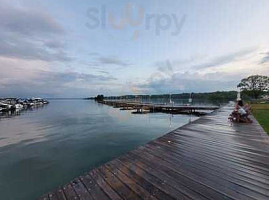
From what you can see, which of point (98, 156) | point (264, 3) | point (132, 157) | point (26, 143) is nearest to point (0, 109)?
point (26, 143)

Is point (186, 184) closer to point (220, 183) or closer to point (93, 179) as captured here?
point (220, 183)

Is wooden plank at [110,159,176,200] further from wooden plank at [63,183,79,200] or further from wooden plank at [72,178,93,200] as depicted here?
wooden plank at [63,183,79,200]

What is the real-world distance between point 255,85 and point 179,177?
7015cm

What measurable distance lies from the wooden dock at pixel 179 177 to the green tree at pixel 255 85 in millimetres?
64528

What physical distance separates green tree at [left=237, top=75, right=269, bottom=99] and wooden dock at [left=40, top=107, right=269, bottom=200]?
64.5 meters

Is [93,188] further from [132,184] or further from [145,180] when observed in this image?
[145,180]

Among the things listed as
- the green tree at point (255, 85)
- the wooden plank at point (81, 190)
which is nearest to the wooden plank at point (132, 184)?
the wooden plank at point (81, 190)

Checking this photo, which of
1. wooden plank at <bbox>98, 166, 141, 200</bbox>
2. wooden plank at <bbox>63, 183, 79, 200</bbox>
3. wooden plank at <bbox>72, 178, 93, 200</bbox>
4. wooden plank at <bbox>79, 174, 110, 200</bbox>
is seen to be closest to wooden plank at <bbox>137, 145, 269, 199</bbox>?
wooden plank at <bbox>98, 166, 141, 200</bbox>

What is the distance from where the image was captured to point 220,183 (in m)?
3.34

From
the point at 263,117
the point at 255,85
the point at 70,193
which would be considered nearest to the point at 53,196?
the point at 70,193

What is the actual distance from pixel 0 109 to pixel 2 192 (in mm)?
45375

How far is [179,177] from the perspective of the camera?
11.9 ft

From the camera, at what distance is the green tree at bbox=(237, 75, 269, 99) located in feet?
190

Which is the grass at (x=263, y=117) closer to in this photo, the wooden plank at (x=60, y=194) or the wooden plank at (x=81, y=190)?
the wooden plank at (x=81, y=190)
